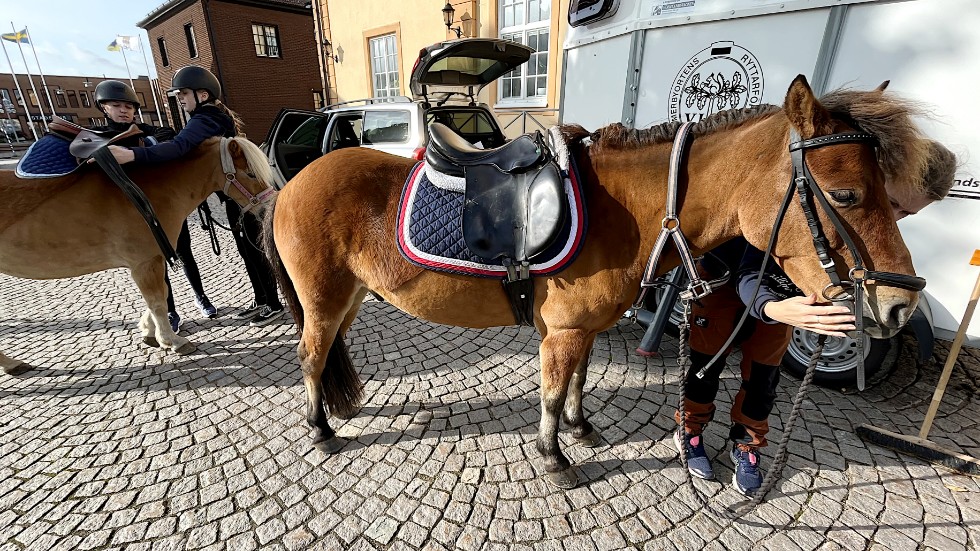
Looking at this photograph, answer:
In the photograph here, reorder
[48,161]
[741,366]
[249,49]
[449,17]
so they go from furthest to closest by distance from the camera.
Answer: [249,49] → [449,17] → [48,161] → [741,366]

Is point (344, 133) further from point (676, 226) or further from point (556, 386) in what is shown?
point (676, 226)

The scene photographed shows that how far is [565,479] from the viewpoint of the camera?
7.20ft

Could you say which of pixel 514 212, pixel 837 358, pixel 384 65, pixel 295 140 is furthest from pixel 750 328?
pixel 384 65

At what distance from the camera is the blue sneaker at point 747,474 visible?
7.01 ft

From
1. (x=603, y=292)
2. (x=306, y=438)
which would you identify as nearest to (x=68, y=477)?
(x=306, y=438)

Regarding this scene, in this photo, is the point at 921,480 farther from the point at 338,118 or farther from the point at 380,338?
the point at 338,118

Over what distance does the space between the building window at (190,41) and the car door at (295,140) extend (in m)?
18.5

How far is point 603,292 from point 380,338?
260 cm

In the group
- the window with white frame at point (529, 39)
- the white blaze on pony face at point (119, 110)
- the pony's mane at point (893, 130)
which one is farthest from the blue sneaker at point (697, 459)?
the window with white frame at point (529, 39)

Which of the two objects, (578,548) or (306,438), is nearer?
(578,548)

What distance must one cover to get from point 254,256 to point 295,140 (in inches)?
152

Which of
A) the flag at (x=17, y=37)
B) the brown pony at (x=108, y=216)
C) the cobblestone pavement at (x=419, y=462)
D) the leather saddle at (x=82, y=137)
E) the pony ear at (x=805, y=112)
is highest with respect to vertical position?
the flag at (x=17, y=37)

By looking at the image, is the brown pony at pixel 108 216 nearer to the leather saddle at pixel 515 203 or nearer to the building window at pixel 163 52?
the leather saddle at pixel 515 203

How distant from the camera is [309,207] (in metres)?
2.12
